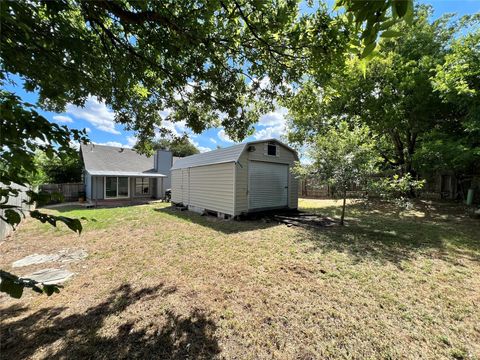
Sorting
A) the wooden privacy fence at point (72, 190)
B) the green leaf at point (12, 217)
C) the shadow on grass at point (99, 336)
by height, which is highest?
the green leaf at point (12, 217)

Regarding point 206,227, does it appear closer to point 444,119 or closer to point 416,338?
point 416,338

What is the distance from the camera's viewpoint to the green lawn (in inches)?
91.5

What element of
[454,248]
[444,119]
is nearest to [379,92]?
[444,119]

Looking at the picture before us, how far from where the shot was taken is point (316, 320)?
2719 mm

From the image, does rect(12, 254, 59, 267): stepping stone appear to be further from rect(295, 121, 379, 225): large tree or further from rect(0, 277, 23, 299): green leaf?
rect(295, 121, 379, 225): large tree

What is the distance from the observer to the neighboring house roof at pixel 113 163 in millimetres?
15484

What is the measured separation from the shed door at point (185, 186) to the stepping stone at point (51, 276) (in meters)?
7.51

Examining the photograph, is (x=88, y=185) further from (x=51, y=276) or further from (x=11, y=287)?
(x=11, y=287)

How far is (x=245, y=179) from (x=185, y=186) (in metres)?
4.70

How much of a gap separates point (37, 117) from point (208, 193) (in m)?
8.60

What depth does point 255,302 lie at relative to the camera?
3.09 m

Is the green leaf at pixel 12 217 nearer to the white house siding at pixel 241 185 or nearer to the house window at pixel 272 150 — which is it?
the white house siding at pixel 241 185

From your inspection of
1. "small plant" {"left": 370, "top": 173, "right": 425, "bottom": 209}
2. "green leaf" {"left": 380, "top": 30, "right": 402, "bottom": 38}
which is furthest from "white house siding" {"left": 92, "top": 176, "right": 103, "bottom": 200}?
"green leaf" {"left": 380, "top": 30, "right": 402, "bottom": 38}

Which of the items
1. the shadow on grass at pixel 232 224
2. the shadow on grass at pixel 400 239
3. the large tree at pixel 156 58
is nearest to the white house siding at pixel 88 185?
the shadow on grass at pixel 232 224
